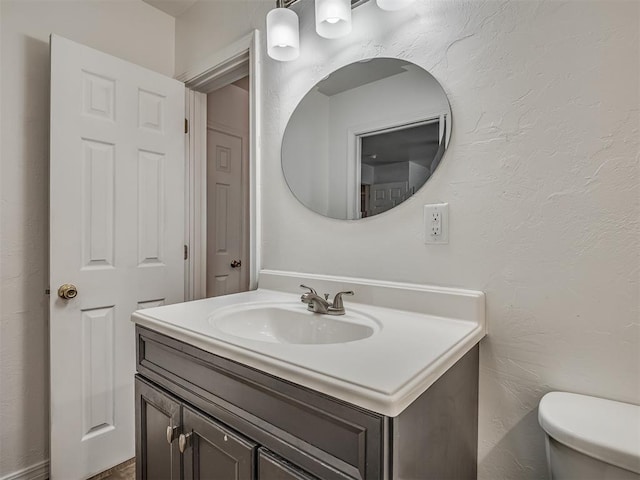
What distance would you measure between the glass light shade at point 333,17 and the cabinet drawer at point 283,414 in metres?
1.10

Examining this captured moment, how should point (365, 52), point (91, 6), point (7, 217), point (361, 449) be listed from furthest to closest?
point (91, 6) < point (7, 217) < point (365, 52) < point (361, 449)

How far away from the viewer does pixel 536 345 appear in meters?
0.90

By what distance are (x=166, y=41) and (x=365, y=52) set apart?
140cm

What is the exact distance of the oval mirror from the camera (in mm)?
1083

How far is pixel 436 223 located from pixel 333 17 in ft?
2.48

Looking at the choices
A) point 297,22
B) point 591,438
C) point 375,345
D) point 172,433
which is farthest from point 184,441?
point 297,22

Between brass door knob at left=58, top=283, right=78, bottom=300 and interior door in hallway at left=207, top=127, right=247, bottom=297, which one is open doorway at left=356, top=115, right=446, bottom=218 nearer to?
brass door knob at left=58, top=283, right=78, bottom=300

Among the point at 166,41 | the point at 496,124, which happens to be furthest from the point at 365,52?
the point at 166,41

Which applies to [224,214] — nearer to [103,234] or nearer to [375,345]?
[103,234]

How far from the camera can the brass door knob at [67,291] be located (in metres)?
1.47

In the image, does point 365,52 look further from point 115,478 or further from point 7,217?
point 115,478

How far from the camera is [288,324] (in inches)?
46.0

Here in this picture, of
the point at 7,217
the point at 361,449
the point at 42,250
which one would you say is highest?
the point at 7,217

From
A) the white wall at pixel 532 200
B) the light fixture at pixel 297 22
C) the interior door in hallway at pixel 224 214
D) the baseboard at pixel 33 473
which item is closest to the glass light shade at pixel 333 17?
the light fixture at pixel 297 22
